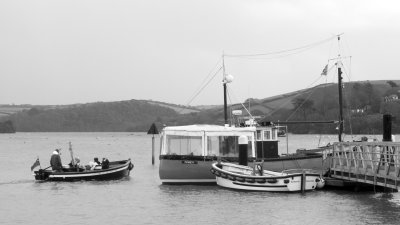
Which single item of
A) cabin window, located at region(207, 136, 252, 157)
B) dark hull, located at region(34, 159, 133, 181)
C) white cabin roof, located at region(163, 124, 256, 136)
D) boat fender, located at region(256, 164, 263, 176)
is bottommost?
dark hull, located at region(34, 159, 133, 181)

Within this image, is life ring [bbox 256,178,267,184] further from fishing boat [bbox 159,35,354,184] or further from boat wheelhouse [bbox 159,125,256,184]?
boat wheelhouse [bbox 159,125,256,184]

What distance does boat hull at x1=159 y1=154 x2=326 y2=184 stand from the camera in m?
40.9

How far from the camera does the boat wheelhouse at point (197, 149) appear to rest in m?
41.0

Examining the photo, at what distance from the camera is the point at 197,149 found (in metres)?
41.8

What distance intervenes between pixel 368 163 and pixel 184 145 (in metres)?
12.0

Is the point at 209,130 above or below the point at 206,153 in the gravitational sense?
above

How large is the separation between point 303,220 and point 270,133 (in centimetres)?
1467

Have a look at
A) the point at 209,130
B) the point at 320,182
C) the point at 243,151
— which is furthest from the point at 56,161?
the point at 320,182

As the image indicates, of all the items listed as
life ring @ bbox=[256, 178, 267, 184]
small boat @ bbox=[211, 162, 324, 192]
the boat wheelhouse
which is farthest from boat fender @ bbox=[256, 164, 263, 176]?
the boat wheelhouse

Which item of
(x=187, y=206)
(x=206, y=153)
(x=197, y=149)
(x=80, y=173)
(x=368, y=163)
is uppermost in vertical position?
(x=197, y=149)

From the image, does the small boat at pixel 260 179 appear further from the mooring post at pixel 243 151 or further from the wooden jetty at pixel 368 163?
the wooden jetty at pixel 368 163

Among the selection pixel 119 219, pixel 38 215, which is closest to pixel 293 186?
pixel 119 219

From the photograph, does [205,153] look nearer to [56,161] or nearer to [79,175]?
[79,175]

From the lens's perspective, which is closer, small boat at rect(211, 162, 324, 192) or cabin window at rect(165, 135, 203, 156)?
small boat at rect(211, 162, 324, 192)
